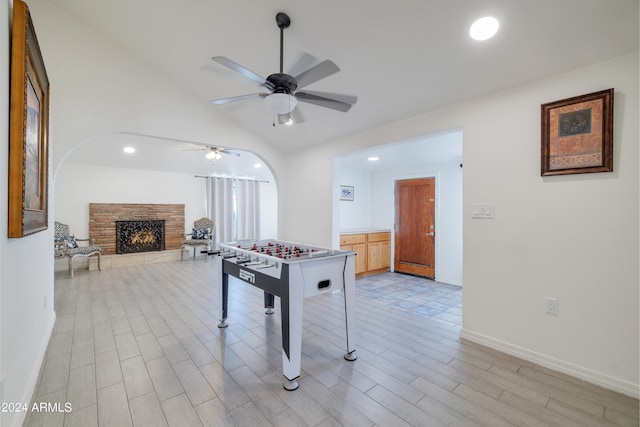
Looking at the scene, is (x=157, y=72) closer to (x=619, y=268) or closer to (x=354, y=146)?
(x=354, y=146)

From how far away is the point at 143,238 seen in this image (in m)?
6.46

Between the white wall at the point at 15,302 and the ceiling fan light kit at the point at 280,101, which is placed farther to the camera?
the ceiling fan light kit at the point at 280,101

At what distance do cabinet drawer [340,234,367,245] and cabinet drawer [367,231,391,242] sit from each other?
0.54 ft

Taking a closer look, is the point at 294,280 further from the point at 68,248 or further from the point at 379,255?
the point at 68,248

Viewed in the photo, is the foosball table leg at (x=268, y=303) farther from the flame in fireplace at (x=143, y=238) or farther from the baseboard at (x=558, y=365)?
the flame in fireplace at (x=143, y=238)

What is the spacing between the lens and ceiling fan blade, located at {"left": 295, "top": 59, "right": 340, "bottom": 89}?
5.65ft

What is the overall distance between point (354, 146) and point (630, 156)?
264 centimetres

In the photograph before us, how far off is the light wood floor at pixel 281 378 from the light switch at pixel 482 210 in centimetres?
122

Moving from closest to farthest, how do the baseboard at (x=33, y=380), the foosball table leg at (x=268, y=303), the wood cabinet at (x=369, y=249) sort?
1. the baseboard at (x=33, y=380)
2. the foosball table leg at (x=268, y=303)
3. the wood cabinet at (x=369, y=249)

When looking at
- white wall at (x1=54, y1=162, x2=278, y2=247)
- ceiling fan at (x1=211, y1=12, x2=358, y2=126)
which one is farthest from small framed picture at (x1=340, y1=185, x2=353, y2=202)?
white wall at (x1=54, y1=162, x2=278, y2=247)

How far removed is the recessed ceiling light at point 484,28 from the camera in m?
1.89

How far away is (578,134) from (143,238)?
7752 millimetres

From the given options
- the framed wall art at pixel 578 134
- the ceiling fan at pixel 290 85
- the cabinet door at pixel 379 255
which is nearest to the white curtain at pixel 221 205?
the cabinet door at pixel 379 255

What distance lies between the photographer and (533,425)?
60.8 inches
